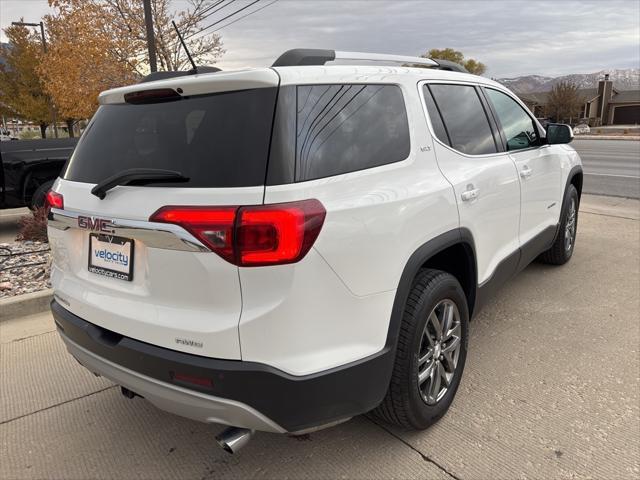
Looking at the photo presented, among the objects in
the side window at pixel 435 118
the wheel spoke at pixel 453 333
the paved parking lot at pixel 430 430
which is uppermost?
the side window at pixel 435 118

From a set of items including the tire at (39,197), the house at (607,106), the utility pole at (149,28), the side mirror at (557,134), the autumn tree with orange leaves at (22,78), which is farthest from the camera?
the house at (607,106)

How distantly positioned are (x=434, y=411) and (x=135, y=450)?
156cm

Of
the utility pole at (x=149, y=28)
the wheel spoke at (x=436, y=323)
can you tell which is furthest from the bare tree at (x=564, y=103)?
the wheel spoke at (x=436, y=323)

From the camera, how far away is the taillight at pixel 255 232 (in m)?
1.80

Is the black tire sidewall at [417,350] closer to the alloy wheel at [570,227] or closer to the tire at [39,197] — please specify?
the alloy wheel at [570,227]

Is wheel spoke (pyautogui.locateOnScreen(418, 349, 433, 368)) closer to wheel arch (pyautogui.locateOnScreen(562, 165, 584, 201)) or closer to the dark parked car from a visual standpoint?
wheel arch (pyautogui.locateOnScreen(562, 165, 584, 201))

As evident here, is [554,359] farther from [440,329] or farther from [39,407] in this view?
[39,407]

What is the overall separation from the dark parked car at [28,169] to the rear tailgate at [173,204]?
225 inches

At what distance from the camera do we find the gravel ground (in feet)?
15.7

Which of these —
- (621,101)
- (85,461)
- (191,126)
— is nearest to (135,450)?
(85,461)

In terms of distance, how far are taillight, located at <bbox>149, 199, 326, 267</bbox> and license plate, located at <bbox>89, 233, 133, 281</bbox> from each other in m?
0.42

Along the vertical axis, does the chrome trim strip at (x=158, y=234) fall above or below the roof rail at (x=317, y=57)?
below

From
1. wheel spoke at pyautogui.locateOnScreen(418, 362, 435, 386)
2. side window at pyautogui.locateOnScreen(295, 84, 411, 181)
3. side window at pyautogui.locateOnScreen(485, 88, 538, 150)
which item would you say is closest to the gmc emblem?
side window at pyautogui.locateOnScreen(295, 84, 411, 181)

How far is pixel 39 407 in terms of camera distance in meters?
3.01
